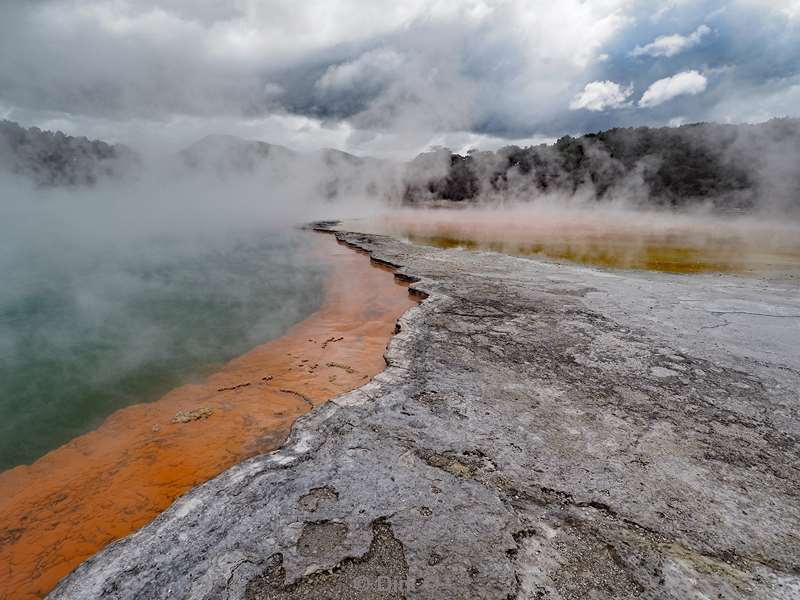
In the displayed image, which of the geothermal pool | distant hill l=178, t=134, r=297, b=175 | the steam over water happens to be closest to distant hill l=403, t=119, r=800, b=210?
the geothermal pool

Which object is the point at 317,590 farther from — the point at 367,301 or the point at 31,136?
the point at 31,136

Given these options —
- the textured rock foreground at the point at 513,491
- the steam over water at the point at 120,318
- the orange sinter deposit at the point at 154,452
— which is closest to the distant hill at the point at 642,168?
the steam over water at the point at 120,318

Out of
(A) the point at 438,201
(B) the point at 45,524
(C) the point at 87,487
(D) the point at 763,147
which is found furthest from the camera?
(A) the point at 438,201

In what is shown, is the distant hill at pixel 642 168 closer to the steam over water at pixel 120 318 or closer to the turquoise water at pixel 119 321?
the steam over water at pixel 120 318

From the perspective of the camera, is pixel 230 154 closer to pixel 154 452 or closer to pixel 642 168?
pixel 642 168

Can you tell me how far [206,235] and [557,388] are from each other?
1342cm

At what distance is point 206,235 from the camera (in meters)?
13.9

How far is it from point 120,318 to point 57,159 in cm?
4747

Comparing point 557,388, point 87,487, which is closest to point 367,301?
point 557,388

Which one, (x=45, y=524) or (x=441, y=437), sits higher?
(x=441, y=437)

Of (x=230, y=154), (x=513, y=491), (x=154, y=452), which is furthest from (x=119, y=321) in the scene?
(x=230, y=154)

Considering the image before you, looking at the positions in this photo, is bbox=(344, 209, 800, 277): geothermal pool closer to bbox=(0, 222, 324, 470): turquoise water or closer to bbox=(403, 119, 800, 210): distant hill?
bbox=(403, 119, 800, 210): distant hill

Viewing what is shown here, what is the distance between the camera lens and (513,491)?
202cm

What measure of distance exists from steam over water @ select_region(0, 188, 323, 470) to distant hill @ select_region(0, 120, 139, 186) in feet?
113
